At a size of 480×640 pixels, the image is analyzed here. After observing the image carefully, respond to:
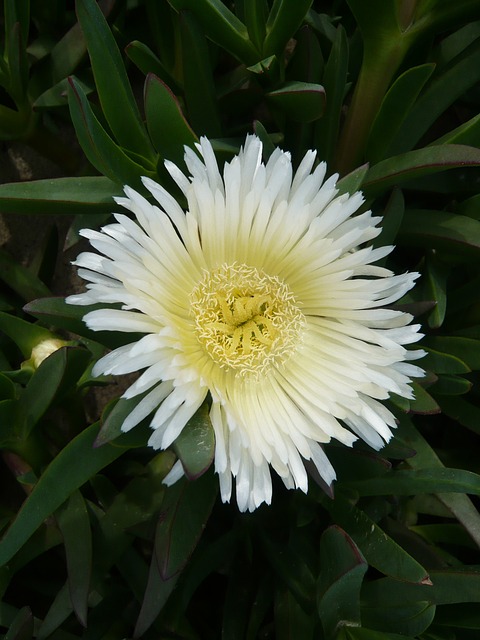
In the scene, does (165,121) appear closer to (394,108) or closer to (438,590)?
(394,108)

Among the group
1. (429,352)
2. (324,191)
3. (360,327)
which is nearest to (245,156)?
(324,191)

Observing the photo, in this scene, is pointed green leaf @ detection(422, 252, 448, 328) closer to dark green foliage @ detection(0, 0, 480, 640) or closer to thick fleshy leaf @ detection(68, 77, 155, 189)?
dark green foliage @ detection(0, 0, 480, 640)

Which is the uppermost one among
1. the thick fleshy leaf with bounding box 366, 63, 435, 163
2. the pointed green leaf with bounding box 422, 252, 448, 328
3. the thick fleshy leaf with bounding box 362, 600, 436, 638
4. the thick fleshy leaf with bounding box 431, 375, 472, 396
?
the thick fleshy leaf with bounding box 366, 63, 435, 163

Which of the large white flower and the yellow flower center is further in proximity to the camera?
the yellow flower center

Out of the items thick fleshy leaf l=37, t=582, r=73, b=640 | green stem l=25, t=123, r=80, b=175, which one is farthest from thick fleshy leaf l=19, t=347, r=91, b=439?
green stem l=25, t=123, r=80, b=175

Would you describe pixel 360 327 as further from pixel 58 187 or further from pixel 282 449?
pixel 58 187

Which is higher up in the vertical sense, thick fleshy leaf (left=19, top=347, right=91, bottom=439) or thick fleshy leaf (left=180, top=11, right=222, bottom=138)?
thick fleshy leaf (left=180, top=11, right=222, bottom=138)

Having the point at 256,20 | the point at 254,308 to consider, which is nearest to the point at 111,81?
the point at 256,20
